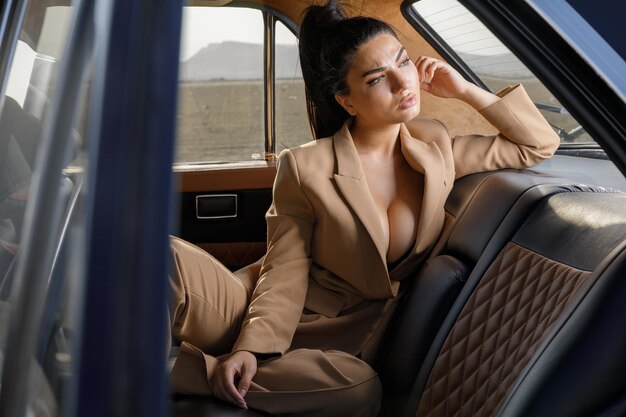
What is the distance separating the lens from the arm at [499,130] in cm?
173

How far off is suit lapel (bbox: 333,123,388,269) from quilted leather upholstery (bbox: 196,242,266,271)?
0.99m

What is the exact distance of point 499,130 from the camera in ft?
5.74

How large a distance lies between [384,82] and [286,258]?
45cm

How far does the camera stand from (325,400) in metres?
1.50

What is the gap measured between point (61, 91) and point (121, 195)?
0.15 m

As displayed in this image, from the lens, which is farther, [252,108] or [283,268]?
[252,108]

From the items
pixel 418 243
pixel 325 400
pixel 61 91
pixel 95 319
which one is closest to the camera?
pixel 95 319

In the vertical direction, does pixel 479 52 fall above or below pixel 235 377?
above

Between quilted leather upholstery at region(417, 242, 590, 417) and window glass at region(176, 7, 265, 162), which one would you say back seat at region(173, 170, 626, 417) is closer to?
quilted leather upholstery at region(417, 242, 590, 417)

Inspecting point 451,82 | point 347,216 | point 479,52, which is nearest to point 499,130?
point 451,82

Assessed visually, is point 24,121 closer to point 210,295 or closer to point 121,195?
point 121,195

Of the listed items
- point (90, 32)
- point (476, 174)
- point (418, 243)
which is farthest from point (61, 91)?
point (476, 174)

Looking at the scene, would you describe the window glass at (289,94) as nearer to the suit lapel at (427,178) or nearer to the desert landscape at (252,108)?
the desert landscape at (252,108)

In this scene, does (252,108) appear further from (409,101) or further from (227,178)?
(409,101)
